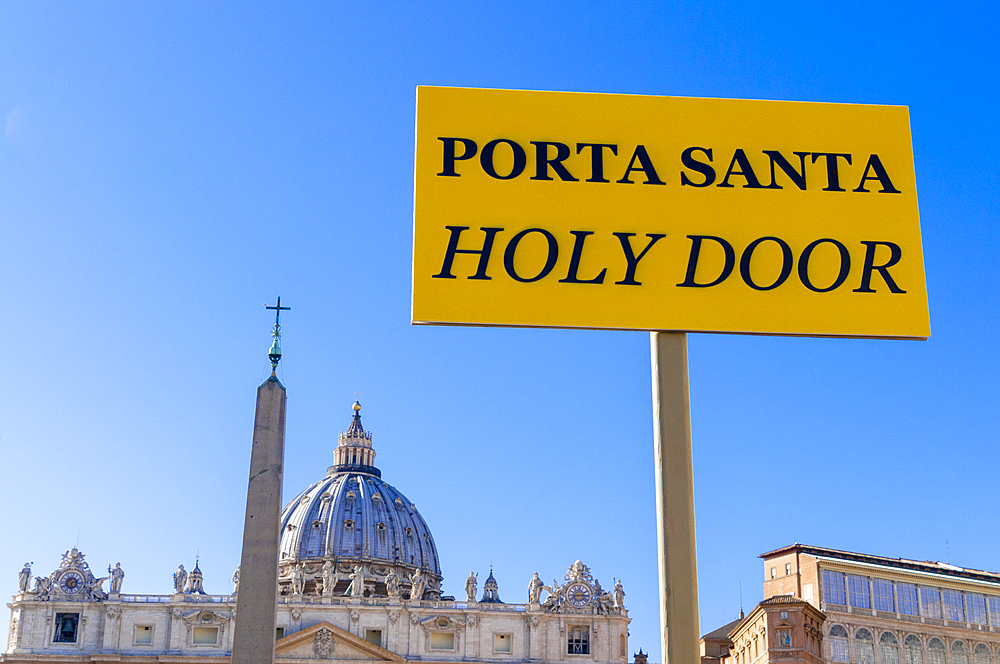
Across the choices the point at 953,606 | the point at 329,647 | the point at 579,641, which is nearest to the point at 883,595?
the point at 953,606

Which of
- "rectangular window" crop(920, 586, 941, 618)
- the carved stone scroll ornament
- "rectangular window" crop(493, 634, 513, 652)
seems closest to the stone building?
"rectangular window" crop(920, 586, 941, 618)

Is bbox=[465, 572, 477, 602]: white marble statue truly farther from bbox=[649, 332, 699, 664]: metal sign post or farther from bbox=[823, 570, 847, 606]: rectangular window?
bbox=[649, 332, 699, 664]: metal sign post

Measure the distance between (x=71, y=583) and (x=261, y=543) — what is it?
101815 millimetres

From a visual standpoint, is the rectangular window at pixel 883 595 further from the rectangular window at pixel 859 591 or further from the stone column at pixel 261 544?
the stone column at pixel 261 544

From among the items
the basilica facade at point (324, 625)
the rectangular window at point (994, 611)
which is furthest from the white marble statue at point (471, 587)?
the rectangular window at point (994, 611)

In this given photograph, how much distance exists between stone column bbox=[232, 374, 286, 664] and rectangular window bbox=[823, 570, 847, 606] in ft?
253

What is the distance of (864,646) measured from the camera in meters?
84.8

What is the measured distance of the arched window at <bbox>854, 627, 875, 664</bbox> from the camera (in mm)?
84375

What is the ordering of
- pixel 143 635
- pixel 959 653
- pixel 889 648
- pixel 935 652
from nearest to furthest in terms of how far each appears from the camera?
pixel 889 648 < pixel 935 652 < pixel 959 653 < pixel 143 635

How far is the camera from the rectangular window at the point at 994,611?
289 ft

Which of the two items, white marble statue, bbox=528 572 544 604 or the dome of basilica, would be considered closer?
white marble statue, bbox=528 572 544 604

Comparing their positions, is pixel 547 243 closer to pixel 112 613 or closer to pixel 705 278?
pixel 705 278

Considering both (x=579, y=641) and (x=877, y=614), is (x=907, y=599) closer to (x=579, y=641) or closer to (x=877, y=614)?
(x=877, y=614)

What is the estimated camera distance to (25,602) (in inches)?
4227
